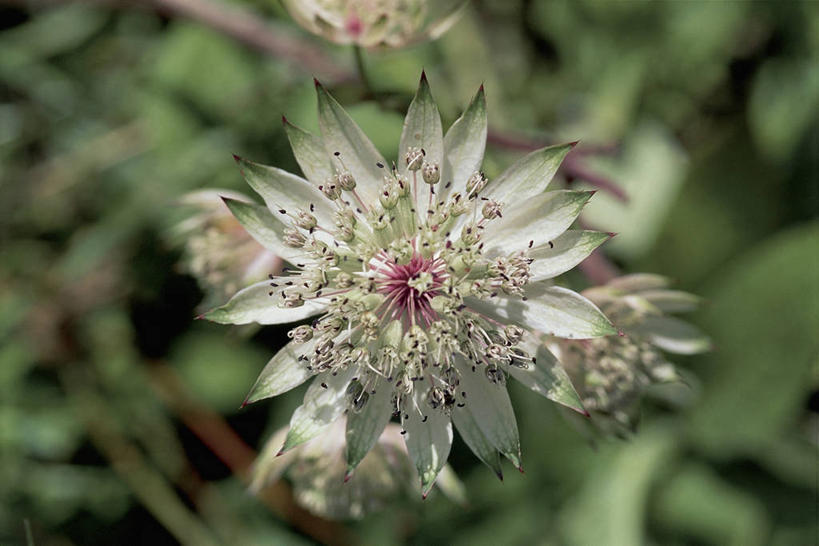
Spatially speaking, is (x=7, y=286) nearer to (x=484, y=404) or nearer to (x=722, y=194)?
(x=484, y=404)

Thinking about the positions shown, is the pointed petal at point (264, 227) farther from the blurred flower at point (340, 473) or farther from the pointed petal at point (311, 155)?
the blurred flower at point (340, 473)

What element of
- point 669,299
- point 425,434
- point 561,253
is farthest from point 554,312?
point 669,299

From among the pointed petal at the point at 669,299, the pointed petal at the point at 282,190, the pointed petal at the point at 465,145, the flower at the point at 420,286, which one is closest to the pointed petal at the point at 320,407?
the flower at the point at 420,286

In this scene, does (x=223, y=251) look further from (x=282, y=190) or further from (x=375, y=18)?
(x=375, y=18)

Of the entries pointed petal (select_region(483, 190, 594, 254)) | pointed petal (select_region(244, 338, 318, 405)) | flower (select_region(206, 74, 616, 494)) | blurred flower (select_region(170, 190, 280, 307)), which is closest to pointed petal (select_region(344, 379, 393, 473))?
flower (select_region(206, 74, 616, 494))

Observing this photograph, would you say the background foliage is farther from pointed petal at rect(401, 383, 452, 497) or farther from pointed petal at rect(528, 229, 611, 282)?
pointed petal at rect(401, 383, 452, 497)

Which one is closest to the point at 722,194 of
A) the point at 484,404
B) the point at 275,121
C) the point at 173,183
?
the point at 484,404

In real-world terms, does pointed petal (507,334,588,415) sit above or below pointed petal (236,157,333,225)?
below
